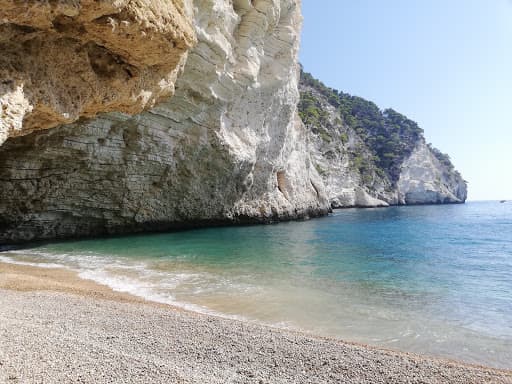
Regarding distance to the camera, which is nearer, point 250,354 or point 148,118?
point 250,354

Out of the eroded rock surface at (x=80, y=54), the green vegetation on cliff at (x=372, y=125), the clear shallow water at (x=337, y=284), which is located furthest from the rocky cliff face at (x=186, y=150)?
the green vegetation on cliff at (x=372, y=125)

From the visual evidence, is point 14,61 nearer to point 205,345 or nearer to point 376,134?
point 205,345

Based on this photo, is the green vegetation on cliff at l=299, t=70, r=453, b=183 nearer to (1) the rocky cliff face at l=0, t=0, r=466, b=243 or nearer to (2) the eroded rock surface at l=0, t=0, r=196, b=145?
(1) the rocky cliff face at l=0, t=0, r=466, b=243

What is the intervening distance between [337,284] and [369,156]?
64694mm

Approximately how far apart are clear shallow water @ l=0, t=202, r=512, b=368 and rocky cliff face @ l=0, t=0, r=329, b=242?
2.83 m

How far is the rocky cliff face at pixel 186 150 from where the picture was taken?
53.3 ft

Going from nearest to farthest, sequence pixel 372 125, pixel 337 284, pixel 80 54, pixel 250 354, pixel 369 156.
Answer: pixel 250 354
pixel 80 54
pixel 337 284
pixel 369 156
pixel 372 125

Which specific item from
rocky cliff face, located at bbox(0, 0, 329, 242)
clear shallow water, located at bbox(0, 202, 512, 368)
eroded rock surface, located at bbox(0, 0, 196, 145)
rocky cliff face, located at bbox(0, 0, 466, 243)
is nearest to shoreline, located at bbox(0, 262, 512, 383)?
clear shallow water, located at bbox(0, 202, 512, 368)

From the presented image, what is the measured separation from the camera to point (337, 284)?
9.52 metres

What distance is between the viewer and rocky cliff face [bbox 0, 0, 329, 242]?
53.3 ft

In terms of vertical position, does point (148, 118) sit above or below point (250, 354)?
above

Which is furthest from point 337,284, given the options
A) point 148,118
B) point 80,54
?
point 148,118

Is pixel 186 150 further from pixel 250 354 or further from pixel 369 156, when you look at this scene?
pixel 369 156

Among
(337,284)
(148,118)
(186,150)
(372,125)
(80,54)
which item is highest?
(372,125)
